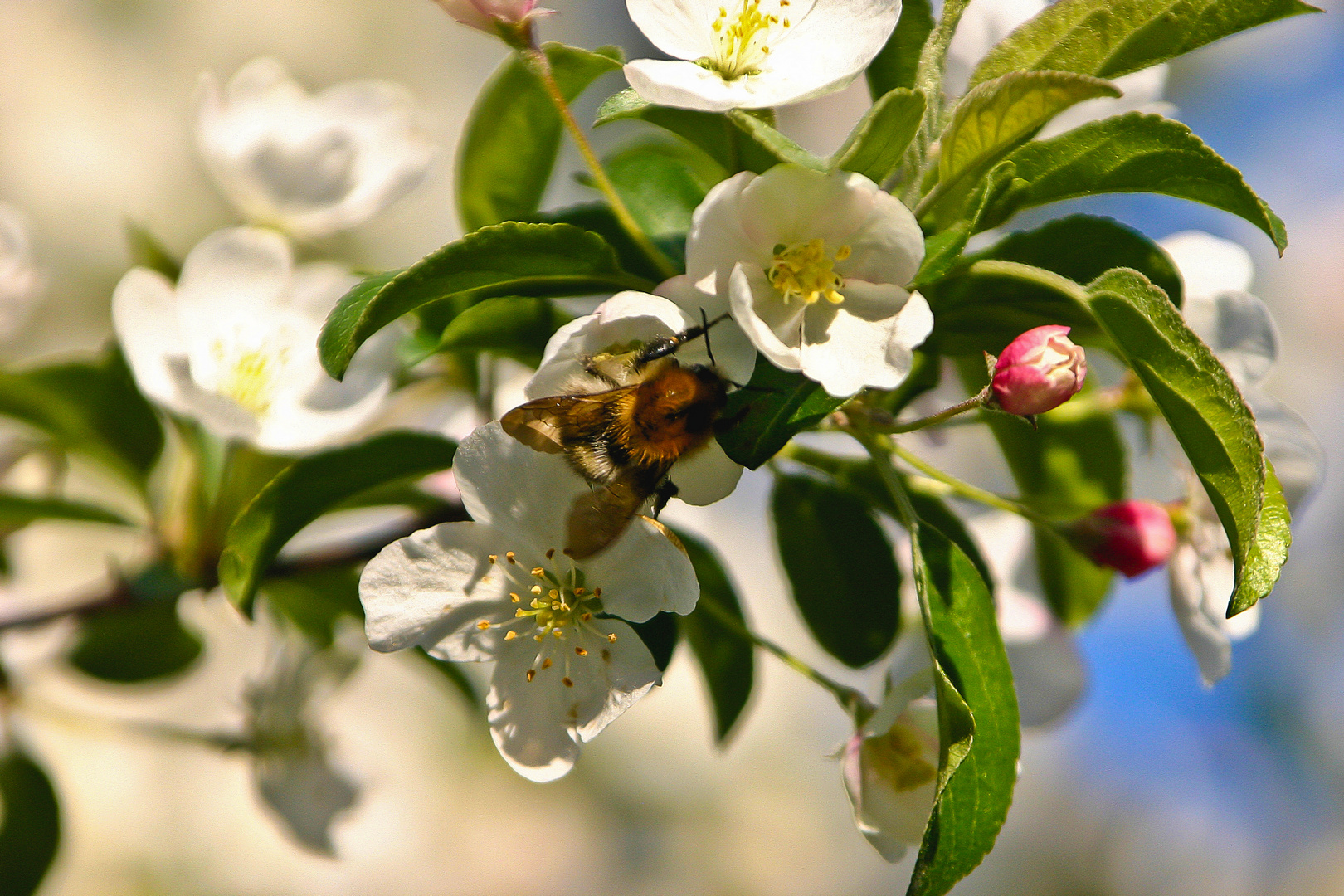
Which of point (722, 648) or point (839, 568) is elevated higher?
point (839, 568)

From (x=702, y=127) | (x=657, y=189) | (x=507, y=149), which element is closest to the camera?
(x=702, y=127)

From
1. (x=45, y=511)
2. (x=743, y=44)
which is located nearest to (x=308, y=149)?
(x=45, y=511)

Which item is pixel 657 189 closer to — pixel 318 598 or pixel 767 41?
pixel 767 41

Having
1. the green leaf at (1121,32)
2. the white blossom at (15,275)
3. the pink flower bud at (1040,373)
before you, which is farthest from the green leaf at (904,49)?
the white blossom at (15,275)

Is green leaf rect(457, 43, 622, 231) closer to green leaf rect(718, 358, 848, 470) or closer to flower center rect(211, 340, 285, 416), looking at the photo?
flower center rect(211, 340, 285, 416)

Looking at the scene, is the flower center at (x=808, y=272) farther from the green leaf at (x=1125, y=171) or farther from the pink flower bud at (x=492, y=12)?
the pink flower bud at (x=492, y=12)

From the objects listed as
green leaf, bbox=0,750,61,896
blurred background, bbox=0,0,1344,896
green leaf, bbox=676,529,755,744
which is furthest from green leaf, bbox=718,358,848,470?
blurred background, bbox=0,0,1344,896

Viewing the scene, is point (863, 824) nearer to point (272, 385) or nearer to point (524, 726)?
point (524, 726)
